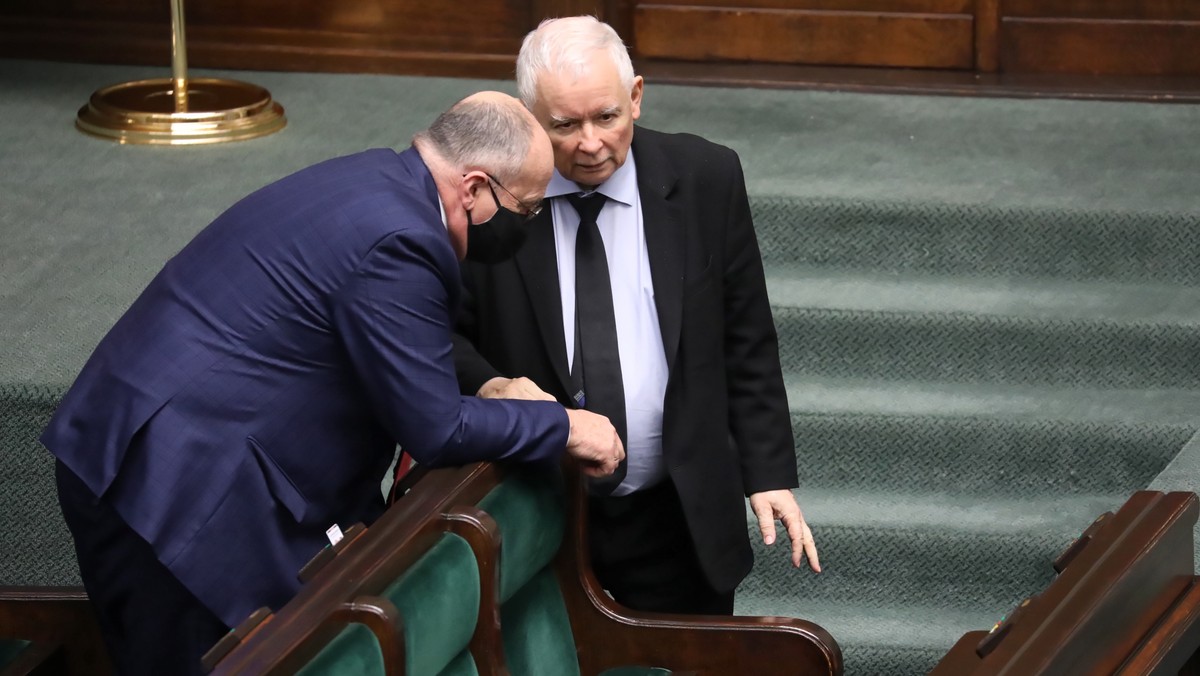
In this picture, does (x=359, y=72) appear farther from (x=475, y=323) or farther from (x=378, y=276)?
(x=378, y=276)

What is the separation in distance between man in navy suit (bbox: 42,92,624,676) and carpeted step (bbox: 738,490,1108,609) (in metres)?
1.59

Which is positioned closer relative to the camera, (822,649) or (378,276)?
(378,276)

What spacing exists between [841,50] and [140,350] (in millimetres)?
3542

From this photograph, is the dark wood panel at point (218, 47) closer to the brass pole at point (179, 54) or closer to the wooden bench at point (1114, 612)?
the brass pole at point (179, 54)

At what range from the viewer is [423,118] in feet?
16.8

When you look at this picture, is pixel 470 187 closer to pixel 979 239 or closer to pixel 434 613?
pixel 434 613

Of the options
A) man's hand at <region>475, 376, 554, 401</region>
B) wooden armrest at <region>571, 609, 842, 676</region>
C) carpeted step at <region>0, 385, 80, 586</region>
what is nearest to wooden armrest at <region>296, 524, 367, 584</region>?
man's hand at <region>475, 376, 554, 401</region>

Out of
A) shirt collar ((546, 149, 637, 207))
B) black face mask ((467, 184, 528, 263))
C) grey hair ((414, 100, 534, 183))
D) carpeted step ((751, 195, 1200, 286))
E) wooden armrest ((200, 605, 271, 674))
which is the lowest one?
carpeted step ((751, 195, 1200, 286))

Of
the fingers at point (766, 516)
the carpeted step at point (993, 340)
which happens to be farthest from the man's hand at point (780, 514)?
the carpeted step at point (993, 340)

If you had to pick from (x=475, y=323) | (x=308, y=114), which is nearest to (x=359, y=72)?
(x=308, y=114)

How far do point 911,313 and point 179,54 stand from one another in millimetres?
2313

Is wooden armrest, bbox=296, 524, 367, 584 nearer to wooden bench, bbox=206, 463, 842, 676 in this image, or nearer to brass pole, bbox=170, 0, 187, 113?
wooden bench, bbox=206, 463, 842, 676

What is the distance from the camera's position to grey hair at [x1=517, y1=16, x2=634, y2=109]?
2467 millimetres

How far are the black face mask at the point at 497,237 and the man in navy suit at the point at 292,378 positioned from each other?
51 millimetres
